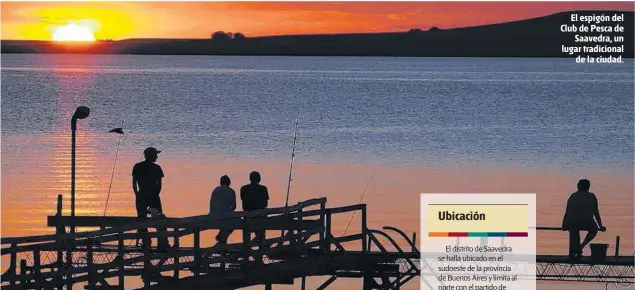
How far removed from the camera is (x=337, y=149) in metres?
58.2

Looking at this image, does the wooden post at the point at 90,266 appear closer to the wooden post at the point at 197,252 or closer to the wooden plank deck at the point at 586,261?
the wooden post at the point at 197,252

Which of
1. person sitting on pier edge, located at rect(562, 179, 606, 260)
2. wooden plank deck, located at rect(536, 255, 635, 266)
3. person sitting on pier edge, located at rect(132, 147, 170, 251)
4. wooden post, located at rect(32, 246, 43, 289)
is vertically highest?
person sitting on pier edge, located at rect(132, 147, 170, 251)


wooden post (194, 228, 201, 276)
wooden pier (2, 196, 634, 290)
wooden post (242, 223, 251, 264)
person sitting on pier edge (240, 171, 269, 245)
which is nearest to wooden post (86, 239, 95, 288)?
wooden pier (2, 196, 634, 290)

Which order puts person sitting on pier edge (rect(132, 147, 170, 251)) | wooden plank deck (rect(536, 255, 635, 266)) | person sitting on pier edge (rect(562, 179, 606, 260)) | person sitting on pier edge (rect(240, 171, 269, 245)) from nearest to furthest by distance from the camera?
person sitting on pier edge (rect(132, 147, 170, 251)), person sitting on pier edge (rect(240, 171, 269, 245)), person sitting on pier edge (rect(562, 179, 606, 260)), wooden plank deck (rect(536, 255, 635, 266))

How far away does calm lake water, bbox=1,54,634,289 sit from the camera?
37.8 meters

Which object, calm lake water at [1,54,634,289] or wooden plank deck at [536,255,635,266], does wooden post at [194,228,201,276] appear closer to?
wooden plank deck at [536,255,635,266]

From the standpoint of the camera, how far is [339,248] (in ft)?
69.1

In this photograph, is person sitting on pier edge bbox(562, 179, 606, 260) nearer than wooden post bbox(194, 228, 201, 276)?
No


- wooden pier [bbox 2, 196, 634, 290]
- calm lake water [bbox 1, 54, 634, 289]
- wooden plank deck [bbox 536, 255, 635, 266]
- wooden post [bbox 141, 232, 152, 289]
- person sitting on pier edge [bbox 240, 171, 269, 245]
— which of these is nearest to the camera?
wooden pier [bbox 2, 196, 634, 290]

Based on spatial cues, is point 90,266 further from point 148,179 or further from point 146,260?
point 148,179

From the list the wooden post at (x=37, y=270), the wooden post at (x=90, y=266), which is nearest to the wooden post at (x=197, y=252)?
the wooden post at (x=90, y=266)

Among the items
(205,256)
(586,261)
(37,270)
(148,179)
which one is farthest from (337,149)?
(37,270)

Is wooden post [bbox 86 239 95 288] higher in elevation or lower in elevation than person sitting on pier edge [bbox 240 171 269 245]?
lower

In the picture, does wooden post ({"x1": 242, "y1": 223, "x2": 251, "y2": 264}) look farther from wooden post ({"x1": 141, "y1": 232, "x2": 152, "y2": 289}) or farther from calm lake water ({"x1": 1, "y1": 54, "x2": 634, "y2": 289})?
calm lake water ({"x1": 1, "y1": 54, "x2": 634, "y2": 289})
